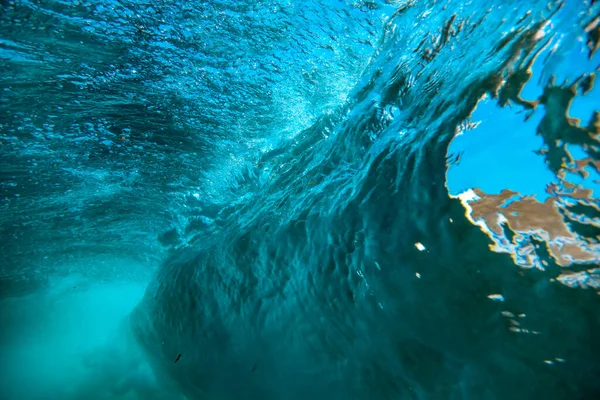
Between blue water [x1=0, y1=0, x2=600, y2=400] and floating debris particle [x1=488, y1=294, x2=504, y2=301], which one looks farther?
floating debris particle [x1=488, y1=294, x2=504, y2=301]

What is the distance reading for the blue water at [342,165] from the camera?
4.13m

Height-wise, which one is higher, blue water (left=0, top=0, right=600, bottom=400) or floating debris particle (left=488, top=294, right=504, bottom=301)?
blue water (left=0, top=0, right=600, bottom=400)

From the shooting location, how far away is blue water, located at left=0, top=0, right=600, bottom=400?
13.5ft

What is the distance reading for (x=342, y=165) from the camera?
787 cm

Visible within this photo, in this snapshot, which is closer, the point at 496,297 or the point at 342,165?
the point at 496,297

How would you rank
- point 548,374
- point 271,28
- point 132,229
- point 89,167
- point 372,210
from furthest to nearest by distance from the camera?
point 132,229, point 89,167, point 372,210, point 271,28, point 548,374

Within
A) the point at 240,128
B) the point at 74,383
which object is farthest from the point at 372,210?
the point at 74,383

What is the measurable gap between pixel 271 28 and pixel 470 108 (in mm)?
4375

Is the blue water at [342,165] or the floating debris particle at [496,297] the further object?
the floating debris particle at [496,297]

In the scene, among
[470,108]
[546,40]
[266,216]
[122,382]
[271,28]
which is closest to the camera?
[546,40]

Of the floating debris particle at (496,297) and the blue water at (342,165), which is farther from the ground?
the blue water at (342,165)

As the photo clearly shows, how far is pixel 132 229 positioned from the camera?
16219 mm

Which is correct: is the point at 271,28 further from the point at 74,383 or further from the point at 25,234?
the point at 74,383

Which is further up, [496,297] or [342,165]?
[342,165]
